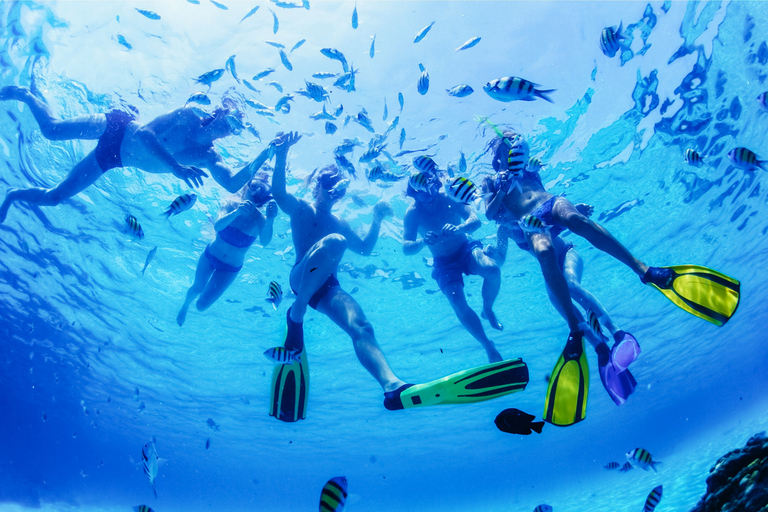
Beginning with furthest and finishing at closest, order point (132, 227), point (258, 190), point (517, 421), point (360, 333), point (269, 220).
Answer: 1. point (258, 190)
2. point (269, 220)
3. point (132, 227)
4. point (360, 333)
5. point (517, 421)

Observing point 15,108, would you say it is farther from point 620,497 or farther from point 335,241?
point 620,497

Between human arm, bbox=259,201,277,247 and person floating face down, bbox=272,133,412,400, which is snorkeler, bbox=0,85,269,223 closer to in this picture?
human arm, bbox=259,201,277,247

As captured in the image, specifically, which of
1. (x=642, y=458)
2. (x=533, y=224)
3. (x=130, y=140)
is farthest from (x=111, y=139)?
(x=642, y=458)

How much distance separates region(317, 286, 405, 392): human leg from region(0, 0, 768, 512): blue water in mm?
6326

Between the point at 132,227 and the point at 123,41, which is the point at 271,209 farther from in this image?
the point at 123,41

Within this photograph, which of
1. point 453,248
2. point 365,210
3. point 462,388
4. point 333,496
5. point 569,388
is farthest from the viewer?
point 365,210

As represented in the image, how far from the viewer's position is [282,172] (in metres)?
7.03

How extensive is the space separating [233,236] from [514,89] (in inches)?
298

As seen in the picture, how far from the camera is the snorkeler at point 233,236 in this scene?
896 cm

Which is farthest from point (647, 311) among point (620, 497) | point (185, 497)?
point (185, 497)

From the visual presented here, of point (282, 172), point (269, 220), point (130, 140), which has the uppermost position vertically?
point (130, 140)

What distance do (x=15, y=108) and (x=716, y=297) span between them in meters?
16.6

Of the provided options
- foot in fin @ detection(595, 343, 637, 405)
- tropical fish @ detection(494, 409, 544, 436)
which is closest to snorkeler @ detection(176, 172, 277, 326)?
tropical fish @ detection(494, 409, 544, 436)

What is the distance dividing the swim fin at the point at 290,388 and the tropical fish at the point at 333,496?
1543mm
